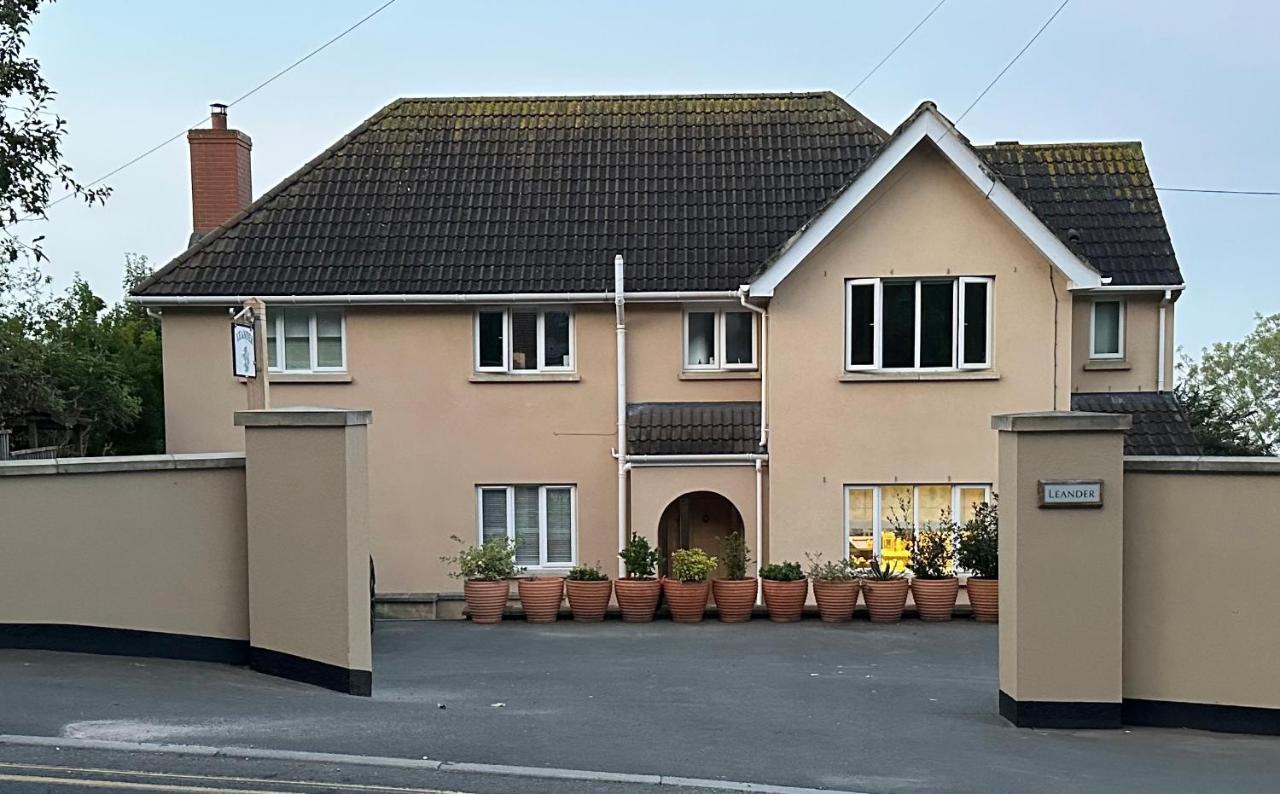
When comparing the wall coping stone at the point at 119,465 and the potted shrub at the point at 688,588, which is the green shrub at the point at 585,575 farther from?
the wall coping stone at the point at 119,465

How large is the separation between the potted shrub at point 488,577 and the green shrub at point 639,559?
5.87 ft

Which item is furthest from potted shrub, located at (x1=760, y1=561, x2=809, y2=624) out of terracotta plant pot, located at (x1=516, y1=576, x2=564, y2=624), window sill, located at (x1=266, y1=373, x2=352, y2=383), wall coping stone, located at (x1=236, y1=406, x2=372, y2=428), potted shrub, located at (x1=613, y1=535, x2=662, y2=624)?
wall coping stone, located at (x1=236, y1=406, x2=372, y2=428)

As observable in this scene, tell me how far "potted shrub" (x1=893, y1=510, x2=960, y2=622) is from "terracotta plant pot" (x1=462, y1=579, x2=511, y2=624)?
6.09 meters

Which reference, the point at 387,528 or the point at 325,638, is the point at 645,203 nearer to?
the point at 387,528

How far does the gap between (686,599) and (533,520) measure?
3.82m

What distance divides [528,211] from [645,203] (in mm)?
2070

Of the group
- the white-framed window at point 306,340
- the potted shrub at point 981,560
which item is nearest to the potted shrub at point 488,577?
the white-framed window at point 306,340

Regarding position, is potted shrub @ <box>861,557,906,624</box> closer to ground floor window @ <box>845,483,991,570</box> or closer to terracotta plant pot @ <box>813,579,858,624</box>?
terracotta plant pot @ <box>813,579,858,624</box>

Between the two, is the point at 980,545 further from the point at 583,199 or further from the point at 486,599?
the point at 583,199

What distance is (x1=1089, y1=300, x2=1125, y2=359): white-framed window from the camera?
69.2ft

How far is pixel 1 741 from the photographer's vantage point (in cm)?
831

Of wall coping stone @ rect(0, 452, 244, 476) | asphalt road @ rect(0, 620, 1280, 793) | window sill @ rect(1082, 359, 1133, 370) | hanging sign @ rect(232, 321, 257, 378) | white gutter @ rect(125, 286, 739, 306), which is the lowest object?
asphalt road @ rect(0, 620, 1280, 793)

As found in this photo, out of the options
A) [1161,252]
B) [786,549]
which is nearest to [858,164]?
[1161,252]

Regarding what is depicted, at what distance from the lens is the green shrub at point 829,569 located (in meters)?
18.4
